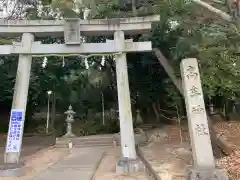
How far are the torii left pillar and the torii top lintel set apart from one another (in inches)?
11.4

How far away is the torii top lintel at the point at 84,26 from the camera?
368 inches

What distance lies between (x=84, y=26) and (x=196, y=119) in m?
4.74

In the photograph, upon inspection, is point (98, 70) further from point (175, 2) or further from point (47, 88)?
point (175, 2)

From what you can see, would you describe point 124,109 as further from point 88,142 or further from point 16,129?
point 88,142

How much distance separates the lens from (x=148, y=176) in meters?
7.88

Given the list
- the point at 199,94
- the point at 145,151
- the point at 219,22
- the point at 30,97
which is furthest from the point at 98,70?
the point at 199,94

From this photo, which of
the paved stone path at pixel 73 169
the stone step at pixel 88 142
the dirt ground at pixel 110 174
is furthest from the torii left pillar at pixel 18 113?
the stone step at pixel 88 142

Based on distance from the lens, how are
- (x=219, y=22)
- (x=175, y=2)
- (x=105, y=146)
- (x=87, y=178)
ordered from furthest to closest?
(x=105, y=146)
(x=175, y=2)
(x=219, y=22)
(x=87, y=178)

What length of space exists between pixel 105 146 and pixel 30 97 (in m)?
8.44

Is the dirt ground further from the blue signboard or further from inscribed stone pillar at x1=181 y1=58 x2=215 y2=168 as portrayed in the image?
the blue signboard

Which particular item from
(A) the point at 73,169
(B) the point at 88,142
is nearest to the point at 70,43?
(A) the point at 73,169

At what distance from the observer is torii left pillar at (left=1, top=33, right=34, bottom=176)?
28.3 feet

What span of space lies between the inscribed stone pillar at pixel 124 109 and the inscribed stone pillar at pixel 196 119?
2.26m

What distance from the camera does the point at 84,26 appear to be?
950cm
